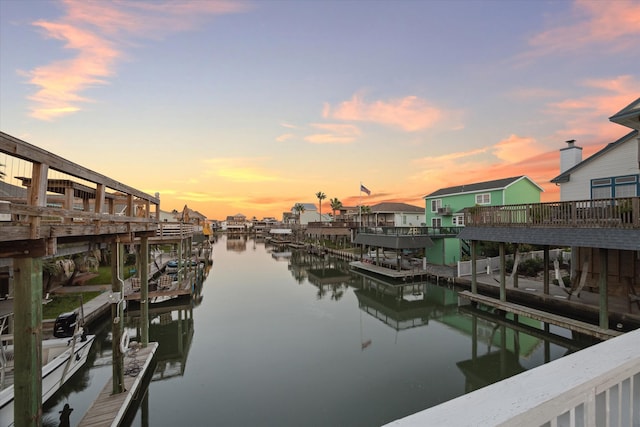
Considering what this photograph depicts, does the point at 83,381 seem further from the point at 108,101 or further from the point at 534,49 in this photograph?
the point at 534,49

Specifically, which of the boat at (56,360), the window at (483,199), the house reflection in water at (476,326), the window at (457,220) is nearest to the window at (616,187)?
the house reflection in water at (476,326)

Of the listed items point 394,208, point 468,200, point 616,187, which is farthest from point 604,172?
point 394,208

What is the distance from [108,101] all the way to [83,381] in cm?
1561

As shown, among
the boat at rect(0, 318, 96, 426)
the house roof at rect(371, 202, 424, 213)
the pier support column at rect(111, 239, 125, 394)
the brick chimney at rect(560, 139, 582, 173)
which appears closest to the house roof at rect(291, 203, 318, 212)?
the house roof at rect(371, 202, 424, 213)

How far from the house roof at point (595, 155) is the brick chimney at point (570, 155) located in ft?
3.56

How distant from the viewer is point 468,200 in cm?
3344

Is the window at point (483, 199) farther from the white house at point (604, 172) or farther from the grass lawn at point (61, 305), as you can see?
the grass lawn at point (61, 305)

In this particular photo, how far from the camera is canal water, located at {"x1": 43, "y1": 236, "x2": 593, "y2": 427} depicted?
9188mm

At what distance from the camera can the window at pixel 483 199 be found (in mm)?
31442

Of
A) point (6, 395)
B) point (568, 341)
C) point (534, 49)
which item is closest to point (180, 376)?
point (6, 395)

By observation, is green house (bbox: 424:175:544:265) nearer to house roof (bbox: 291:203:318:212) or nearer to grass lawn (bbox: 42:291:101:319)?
grass lawn (bbox: 42:291:101:319)

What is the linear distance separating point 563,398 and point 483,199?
114ft

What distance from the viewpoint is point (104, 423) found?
723cm

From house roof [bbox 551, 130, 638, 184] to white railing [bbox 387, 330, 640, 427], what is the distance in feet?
65.1
